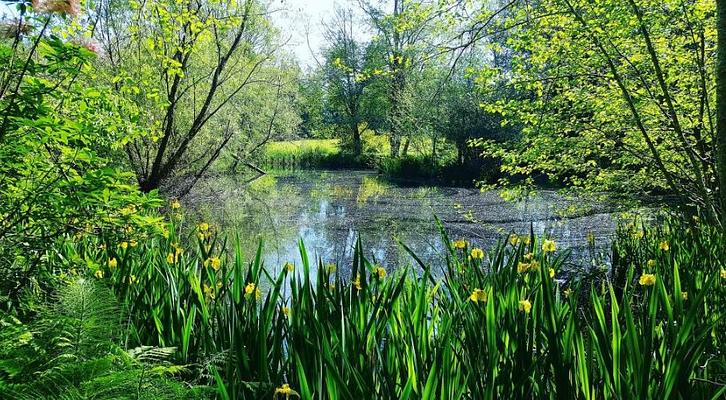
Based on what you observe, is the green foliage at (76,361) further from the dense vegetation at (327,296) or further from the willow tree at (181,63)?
the willow tree at (181,63)

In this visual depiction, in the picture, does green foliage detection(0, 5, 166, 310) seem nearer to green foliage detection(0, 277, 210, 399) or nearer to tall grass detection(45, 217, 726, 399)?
tall grass detection(45, 217, 726, 399)

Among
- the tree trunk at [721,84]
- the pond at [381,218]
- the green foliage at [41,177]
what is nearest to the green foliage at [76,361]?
the green foliage at [41,177]

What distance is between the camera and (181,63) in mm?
8125

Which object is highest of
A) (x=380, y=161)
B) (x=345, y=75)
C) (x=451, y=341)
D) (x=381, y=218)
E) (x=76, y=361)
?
(x=345, y=75)

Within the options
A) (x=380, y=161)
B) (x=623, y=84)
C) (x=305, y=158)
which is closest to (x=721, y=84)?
(x=623, y=84)

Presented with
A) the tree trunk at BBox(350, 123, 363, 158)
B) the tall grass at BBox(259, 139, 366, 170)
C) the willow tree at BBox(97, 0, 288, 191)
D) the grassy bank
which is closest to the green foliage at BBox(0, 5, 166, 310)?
the willow tree at BBox(97, 0, 288, 191)

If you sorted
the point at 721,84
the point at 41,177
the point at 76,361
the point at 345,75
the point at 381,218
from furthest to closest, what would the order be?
1. the point at 345,75
2. the point at 381,218
3. the point at 41,177
4. the point at 721,84
5. the point at 76,361

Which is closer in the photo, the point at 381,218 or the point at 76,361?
the point at 76,361

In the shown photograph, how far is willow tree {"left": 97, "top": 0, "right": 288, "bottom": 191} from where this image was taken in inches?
356

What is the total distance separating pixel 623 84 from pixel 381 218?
8519 mm

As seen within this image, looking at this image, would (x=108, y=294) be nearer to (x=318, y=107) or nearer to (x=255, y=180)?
(x=255, y=180)

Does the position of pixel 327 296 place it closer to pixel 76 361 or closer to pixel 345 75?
pixel 76 361

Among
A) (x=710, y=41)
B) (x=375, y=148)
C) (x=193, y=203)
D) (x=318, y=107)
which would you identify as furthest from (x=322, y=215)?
(x=318, y=107)

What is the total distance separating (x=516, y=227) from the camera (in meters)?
11.2
